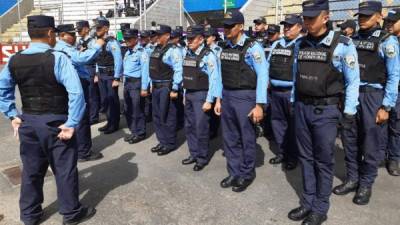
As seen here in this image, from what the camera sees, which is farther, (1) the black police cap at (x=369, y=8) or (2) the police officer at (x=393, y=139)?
(2) the police officer at (x=393, y=139)

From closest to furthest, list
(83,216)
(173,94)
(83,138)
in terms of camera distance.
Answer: (83,216)
(83,138)
(173,94)

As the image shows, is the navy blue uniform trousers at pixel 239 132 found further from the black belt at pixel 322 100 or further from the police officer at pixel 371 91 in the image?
the police officer at pixel 371 91

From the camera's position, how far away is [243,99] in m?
4.29

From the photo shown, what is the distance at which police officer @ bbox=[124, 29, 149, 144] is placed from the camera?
646 centimetres

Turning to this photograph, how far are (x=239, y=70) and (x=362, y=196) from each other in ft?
6.38

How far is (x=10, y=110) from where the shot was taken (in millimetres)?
3668

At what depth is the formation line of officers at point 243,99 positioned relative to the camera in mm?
3355

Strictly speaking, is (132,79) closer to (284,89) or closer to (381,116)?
(284,89)

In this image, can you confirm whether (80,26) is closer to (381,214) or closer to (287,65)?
(287,65)

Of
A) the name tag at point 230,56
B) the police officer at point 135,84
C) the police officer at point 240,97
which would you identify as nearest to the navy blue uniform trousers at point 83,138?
the police officer at point 135,84

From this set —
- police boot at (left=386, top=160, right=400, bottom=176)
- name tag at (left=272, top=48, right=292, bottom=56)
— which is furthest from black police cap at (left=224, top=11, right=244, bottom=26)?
police boot at (left=386, top=160, right=400, bottom=176)

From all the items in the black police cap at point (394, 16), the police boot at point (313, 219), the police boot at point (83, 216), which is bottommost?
the police boot at point (83, 216)

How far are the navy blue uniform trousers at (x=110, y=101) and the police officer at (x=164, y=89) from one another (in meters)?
1.34

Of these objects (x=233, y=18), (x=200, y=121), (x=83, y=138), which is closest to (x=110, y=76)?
(x=83, y=138)
